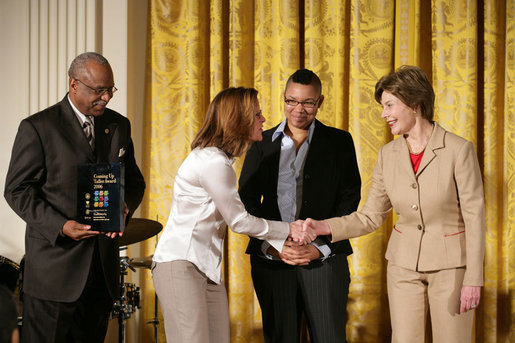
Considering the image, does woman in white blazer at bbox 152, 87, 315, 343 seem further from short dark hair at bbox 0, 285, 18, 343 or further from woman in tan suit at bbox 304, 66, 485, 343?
short dark hair at bbox 0, 285, 18, 343

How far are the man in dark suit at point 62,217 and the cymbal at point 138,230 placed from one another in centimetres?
60

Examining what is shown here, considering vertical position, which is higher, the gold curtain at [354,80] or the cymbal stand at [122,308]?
the gold curtain at [354,80]

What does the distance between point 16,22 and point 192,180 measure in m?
1.96

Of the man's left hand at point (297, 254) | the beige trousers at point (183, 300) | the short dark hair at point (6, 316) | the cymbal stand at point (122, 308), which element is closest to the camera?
the short dark hair at point (6, 316)

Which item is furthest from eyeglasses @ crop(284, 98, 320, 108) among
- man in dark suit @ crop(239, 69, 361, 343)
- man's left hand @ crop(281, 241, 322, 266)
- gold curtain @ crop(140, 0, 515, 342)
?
gold curtain @ crop(140, 0, 515, 342)

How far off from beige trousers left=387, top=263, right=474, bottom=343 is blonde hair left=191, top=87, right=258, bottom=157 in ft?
2.82

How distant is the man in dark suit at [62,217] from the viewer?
2260mm

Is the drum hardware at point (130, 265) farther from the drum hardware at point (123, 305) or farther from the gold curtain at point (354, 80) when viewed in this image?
the gold curtain at point (354, 80)

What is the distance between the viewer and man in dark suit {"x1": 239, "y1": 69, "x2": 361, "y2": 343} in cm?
265

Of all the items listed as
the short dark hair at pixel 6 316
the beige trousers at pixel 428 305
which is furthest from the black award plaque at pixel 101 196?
the beige trousers at pixel 428 305

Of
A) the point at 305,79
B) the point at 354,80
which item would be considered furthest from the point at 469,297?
the point at 354,80

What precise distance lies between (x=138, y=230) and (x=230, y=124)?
1.00 m

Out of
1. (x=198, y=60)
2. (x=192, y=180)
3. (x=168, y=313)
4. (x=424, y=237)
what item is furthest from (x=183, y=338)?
(x=198, y=60)

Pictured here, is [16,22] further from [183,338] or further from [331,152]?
[183,338]
